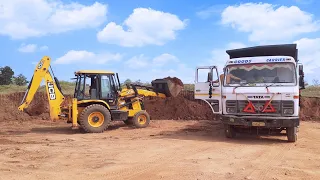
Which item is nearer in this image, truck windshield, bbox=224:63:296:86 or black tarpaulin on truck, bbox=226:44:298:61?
truck windshield, bbox=224:63:296:86

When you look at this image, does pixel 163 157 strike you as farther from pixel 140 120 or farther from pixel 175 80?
pixel 175 80

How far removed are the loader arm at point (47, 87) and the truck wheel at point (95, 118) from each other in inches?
44.9

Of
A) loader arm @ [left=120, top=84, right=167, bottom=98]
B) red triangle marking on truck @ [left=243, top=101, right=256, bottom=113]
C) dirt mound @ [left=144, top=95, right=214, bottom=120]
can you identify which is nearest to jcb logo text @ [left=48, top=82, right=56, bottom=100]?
loader arm @ [left=120, top=84, right=167, bottom=98]

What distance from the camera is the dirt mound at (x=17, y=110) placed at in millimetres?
18641

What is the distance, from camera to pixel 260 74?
10.5 meters

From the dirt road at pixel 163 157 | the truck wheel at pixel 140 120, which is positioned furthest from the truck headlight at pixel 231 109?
the truck wheel at pixel 140 120

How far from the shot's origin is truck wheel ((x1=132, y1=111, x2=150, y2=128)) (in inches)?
567

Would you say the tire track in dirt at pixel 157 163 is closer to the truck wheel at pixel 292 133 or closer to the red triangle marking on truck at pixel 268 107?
the red triangle marking on truck at pixel 268 107

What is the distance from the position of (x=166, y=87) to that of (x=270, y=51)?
16.7 feet

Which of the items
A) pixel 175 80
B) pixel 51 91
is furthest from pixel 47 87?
pixel 175 80

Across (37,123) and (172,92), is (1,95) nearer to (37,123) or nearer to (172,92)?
(37,123)

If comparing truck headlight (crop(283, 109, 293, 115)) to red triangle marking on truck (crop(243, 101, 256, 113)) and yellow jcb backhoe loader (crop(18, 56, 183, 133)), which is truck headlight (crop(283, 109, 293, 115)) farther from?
yellow jcb backhoe loader (crop(18, 56, 183, 133))

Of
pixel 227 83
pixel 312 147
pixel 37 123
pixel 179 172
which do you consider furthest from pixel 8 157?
pixel 37 123

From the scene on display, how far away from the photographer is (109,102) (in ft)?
45.3
